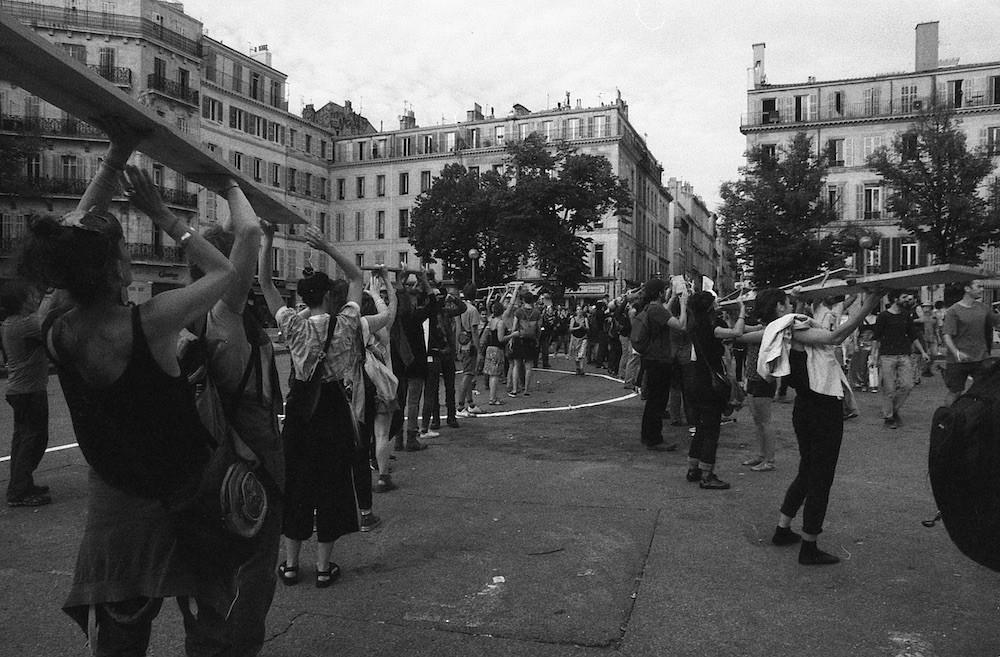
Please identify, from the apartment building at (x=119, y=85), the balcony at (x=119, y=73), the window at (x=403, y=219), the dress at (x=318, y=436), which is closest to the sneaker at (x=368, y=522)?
the dress at (x=318, y=436)

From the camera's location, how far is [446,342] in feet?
29.7

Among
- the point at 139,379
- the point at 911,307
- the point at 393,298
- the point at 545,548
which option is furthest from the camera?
the point at 911,307

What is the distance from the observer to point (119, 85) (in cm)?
4175

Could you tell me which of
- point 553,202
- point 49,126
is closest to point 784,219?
point 553,202

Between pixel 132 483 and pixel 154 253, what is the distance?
148ft

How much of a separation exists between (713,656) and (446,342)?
616cm

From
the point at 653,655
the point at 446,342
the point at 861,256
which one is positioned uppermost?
the point at 861,256

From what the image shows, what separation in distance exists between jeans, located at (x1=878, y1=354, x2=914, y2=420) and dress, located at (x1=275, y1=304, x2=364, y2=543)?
333 inches

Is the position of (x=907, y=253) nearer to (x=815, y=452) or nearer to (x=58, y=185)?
(x=815, y=452)

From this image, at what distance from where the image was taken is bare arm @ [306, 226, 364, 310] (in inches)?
150

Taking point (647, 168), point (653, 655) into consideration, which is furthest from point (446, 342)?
Result: point (647, 168)

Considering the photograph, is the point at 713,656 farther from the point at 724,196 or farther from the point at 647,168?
the point at 647,168

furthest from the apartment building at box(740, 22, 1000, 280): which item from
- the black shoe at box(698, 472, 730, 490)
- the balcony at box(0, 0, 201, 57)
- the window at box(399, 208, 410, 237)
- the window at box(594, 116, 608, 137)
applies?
the black shoe at box(698, 472, 730, 490)

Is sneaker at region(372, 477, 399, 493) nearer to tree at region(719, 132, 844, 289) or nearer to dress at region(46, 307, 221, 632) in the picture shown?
dress at region(46, 307, 221, 632)
